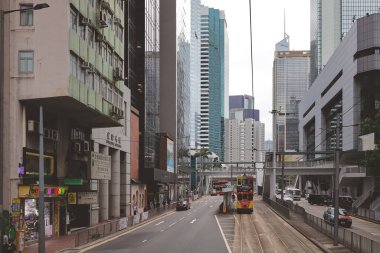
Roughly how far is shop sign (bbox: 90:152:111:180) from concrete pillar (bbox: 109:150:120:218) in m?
9.52

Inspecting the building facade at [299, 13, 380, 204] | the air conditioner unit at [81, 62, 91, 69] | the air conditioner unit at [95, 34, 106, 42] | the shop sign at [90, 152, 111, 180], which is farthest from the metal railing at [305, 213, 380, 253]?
the building facade at [299, 13, 380, 204]

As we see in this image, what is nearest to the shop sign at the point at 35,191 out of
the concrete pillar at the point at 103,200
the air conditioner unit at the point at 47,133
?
the air conditioner unit at the point at 47,133

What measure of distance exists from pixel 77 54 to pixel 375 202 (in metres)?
54.5

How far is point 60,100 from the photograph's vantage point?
3569 cm

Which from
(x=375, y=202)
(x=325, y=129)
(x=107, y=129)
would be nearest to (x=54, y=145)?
(x=107, y=129)

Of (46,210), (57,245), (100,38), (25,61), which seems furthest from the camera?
(100,38)

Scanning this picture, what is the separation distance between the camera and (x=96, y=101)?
40.8 meters

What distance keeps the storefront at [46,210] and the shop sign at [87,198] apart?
1.81m

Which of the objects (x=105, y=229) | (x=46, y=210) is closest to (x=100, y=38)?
(x=46, y=210)

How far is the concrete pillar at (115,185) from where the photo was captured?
59.3 meters

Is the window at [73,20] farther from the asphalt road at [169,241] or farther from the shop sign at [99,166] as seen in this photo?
the asphalt road at [169,241]

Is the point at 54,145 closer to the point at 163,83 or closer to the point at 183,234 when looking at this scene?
the point at 183,234

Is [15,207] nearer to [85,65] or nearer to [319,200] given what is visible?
[85,65]

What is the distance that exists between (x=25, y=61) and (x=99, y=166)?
14.0 meters
